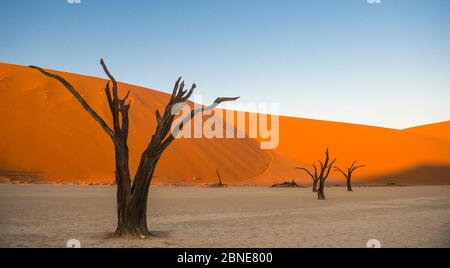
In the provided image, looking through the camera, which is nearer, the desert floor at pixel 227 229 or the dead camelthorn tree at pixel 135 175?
the desert floor at pixel 227 229

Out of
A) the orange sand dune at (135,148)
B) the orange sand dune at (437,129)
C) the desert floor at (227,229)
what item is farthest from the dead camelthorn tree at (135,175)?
the orange sand dune at (437,129)

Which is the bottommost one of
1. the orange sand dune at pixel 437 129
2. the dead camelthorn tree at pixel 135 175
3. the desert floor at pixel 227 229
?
the desert floor at pixel 227 229

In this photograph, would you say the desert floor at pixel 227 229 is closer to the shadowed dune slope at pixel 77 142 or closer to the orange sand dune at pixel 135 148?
the shadowed dune slope at pixel 77 142

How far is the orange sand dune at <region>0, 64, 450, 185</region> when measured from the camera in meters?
47.6

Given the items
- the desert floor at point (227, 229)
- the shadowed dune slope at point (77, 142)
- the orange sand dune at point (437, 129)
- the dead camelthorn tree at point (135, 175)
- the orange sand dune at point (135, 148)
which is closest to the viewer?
the desert floor at point (227, 229)

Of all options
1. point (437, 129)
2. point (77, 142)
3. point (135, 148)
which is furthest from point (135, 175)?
point (437, 129)

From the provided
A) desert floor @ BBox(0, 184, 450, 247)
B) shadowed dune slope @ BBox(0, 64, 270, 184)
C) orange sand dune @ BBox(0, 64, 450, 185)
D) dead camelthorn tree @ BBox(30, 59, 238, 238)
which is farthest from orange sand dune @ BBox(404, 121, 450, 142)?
dead camelthorn tree @ BBox(30, 59, 238, 238)

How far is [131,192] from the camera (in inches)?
462

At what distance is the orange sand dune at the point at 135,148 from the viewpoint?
47.6 meters

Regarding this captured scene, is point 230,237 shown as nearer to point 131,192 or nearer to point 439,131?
point 131,192

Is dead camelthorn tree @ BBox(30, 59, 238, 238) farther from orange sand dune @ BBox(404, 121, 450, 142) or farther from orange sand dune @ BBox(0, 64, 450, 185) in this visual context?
orange sand dune @ BBox(404, 121, 450, 142)

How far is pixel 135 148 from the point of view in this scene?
2172 inches

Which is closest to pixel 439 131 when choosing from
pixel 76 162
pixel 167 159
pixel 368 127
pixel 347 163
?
pixel 368 127

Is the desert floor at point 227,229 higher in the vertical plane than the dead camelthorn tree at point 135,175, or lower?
lower
